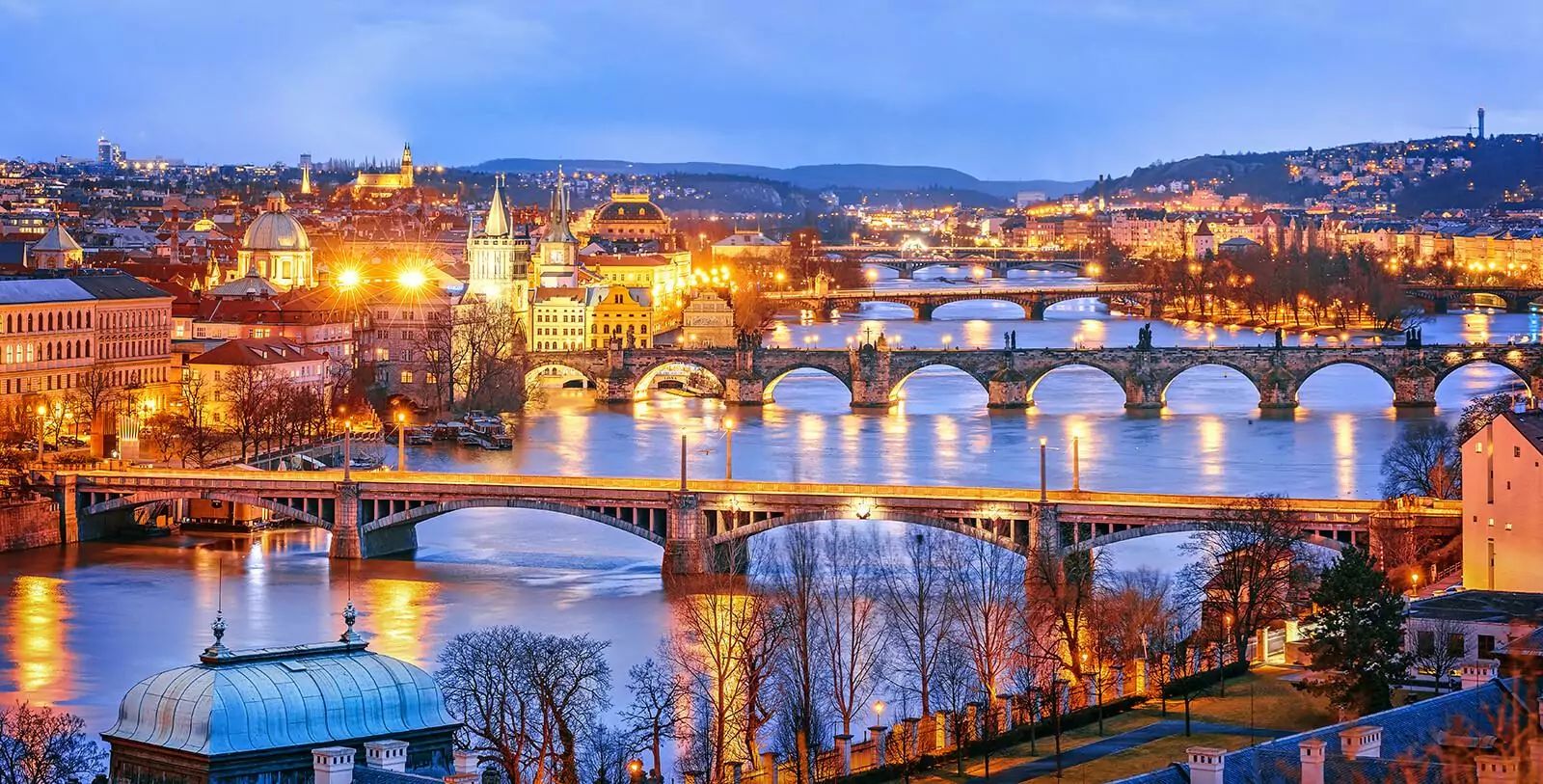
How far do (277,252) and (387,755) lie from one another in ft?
169

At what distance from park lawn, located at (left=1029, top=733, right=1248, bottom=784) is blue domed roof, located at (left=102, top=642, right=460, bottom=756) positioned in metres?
4.18

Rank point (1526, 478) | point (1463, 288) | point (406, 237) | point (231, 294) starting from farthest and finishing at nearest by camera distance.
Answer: point (406, 237), point (1463, 288), point (231, 294), point (1526, 478)

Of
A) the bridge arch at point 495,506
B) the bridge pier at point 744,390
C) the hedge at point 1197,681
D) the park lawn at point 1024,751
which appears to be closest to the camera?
the park lawn at point 1024,751

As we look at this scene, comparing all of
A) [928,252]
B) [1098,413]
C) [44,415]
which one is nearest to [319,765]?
[44,415]

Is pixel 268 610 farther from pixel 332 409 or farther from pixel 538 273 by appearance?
pixel 538 273

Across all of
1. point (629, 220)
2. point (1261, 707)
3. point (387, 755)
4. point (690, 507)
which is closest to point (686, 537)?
point (690, 507)

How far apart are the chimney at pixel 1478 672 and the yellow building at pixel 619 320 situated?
4684 cm

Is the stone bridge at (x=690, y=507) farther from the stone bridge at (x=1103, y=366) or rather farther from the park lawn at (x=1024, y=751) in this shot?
the stone bridge at (x=1103, y=366)

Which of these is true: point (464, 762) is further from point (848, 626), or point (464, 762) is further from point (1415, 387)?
point (1415, 387)

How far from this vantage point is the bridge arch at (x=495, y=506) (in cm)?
3328

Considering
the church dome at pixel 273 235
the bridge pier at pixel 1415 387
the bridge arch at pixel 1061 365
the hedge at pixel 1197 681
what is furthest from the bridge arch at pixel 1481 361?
the hedge at pixel 1197 681

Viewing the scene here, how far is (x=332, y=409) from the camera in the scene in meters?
49.8

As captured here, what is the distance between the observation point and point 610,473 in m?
41.6

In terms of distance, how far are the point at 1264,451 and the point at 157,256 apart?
3471cm
